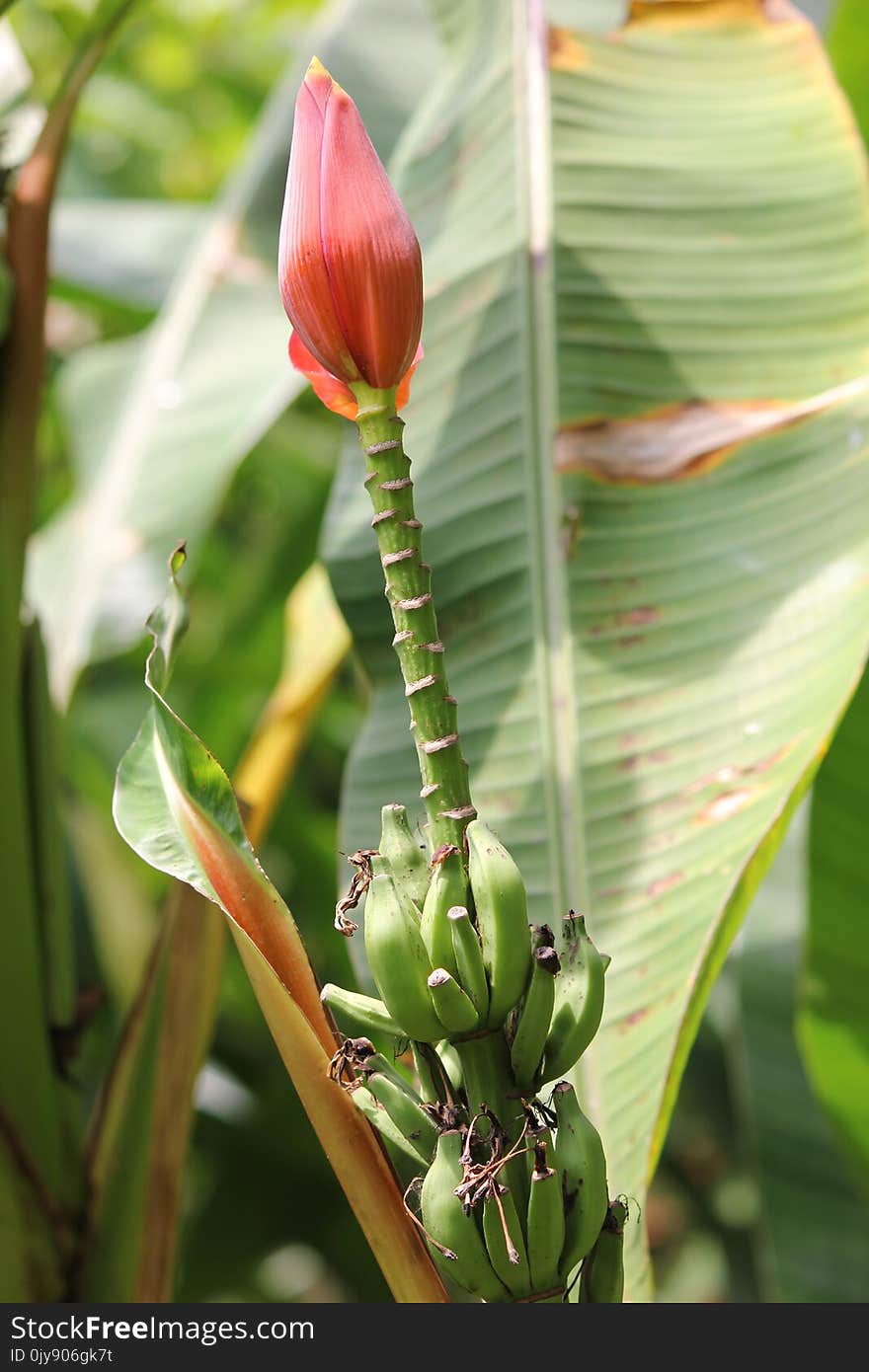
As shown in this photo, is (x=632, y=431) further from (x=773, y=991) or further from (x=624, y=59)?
(x=773, y=991)

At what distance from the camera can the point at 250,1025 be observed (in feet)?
4.71

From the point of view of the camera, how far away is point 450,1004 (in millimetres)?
368

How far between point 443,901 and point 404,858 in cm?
2

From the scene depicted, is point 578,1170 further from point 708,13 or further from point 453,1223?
point 708,13

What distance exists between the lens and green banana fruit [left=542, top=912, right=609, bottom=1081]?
39cm

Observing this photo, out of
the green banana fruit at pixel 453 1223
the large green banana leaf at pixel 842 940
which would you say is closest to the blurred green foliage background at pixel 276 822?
the large green banana leaf at pixel 842 940

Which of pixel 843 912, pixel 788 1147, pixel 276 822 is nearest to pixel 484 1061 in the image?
pixel 843 912

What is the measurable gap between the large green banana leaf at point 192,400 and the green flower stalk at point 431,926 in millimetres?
545

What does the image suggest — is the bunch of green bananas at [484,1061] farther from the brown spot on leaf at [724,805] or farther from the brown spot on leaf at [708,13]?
the brown spot on leaf at [708,13]

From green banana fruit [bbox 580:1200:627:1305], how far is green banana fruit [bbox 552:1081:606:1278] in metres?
0.02

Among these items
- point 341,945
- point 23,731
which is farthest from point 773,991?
point 23,731

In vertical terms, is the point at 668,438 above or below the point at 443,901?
above

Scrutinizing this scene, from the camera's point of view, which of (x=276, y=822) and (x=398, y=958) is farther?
(x=276, y=822)

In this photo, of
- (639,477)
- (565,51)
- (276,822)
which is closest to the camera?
(639,477)
